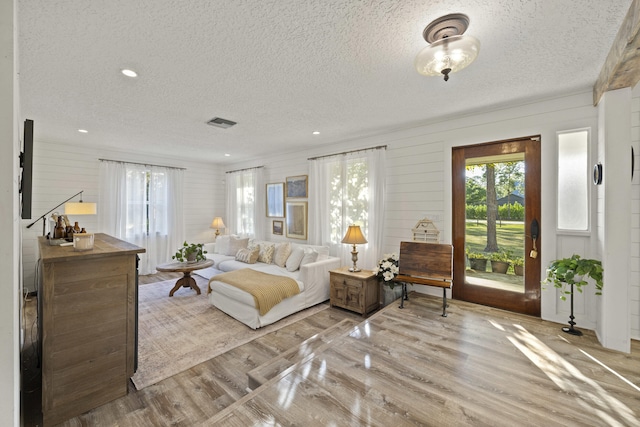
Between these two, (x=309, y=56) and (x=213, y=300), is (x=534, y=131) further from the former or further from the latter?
(x=213, y=300)

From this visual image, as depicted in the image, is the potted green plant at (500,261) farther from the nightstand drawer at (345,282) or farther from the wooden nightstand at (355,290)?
the nightstand drawer at (345,282)

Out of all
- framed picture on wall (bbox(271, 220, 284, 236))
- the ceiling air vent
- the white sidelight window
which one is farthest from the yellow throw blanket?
the white sidelight window

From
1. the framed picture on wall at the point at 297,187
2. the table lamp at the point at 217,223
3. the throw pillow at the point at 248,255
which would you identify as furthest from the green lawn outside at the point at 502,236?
the table lamp at the point at 217,223

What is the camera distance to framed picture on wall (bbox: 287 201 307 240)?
17.0 ft

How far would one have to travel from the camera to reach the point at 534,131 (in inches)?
116

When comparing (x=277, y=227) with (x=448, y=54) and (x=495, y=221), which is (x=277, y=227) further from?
(x=448, y=54)

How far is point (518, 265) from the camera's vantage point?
312 cm

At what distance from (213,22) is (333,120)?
6.78ft

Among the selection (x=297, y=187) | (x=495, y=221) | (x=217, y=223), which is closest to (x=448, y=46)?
(x=495, y=221)

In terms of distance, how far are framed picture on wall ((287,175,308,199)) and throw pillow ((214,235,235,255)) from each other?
1666 millimetres

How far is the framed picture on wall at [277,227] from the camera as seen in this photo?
18.6ft

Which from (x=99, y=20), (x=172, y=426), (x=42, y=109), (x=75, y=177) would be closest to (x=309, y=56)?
(x=99, y=20)

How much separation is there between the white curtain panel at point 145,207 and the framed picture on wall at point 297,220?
2.65m

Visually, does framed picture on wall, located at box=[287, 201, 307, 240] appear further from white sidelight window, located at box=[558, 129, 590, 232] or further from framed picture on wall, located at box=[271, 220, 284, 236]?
white sidelight window, located at box=[558, 129, 590, 232]
